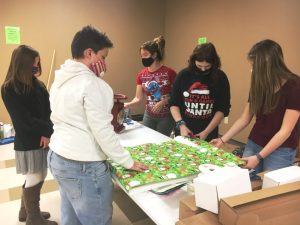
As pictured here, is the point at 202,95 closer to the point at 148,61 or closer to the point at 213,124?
the point at 213,124

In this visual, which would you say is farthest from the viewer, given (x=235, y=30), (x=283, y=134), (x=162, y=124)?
(x=235, y=30)

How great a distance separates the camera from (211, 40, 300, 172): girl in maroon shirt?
4.68ft

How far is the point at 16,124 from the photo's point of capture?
1.86 meters

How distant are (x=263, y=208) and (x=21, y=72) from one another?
1569 mm

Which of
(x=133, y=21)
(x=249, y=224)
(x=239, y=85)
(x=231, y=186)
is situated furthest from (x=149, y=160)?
(x=133, y=21)

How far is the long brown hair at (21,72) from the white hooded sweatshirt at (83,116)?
637mm

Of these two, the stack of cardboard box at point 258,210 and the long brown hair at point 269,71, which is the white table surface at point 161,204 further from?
the long brown hair at point 269,71

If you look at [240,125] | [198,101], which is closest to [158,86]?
[198,101]

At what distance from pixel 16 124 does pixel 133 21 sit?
3.38 m

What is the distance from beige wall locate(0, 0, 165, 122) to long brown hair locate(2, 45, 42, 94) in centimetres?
250

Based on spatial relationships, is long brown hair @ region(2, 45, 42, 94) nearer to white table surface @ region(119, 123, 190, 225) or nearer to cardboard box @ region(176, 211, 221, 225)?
white table surface @ region(119, 123, 190, 225)

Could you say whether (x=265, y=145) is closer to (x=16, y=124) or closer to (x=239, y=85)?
(x=16, y=124)

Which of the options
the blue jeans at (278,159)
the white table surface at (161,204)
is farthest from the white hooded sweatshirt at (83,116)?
the blue jeans at (278,159)

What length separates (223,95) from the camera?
1.99m
